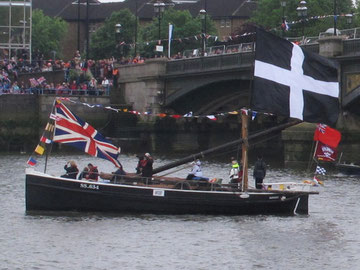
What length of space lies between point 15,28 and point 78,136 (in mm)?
62671

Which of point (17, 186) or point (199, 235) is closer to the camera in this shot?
point (199, 235)

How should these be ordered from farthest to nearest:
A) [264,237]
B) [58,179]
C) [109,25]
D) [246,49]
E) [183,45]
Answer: [109,25] → [183,45] → [246,49] → [58,179] → [264,237]

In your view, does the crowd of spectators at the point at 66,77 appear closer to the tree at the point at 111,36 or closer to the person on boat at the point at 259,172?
the person on boat at the point at 259,172

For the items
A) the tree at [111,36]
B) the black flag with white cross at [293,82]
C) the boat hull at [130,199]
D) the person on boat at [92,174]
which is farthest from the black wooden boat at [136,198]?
the tree at [111,36]

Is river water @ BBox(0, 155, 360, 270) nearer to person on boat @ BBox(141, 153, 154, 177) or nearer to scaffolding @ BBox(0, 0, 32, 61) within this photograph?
person on boat @ BBox(141, 153, 154, 177)

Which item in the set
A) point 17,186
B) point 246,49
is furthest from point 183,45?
point 17,186

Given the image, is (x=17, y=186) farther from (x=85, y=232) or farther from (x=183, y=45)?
(x=183, y=45)

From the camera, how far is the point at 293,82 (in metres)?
49.1

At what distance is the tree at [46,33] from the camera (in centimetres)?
17525

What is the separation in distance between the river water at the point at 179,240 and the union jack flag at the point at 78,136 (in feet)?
10.9

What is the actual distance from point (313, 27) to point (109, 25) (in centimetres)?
4568

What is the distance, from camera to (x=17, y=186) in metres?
65.8

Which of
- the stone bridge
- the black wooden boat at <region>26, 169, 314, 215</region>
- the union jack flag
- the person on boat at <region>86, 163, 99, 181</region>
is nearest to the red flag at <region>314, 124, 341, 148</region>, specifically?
the black wooden boat at <region>26, 169, 314, 215</region>

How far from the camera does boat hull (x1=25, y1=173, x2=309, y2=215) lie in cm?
5138
